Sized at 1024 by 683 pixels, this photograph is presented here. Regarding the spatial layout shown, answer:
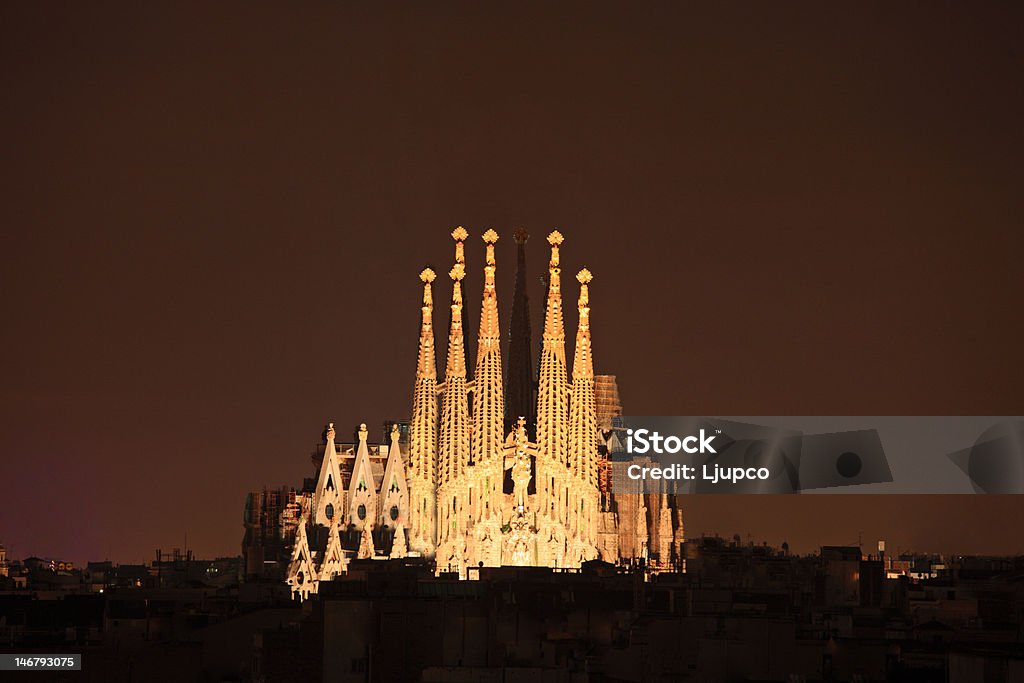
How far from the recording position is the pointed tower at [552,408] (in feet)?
255

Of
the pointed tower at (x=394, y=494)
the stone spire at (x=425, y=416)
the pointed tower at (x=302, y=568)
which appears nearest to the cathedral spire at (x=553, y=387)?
the stone spire at (x=425, y=416)

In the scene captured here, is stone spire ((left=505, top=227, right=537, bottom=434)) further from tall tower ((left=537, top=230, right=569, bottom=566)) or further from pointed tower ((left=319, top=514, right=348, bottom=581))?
pointed tower ((left=319, top=514, right=348, bottom=581))

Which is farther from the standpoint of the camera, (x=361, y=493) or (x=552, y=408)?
(x=552, y=408)

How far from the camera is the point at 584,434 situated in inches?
3083

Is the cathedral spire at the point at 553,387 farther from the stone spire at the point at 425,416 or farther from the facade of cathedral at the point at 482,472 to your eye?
the stone spire at the point at 425,416

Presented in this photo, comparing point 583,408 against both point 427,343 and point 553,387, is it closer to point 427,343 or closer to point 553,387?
point 553,387

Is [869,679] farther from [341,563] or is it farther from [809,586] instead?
[341,563]

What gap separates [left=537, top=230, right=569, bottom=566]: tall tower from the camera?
7712cm

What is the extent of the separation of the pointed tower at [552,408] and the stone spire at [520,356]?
2.71m

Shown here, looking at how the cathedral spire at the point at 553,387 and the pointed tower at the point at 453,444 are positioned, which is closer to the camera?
the pointed tower at the point at 453,444

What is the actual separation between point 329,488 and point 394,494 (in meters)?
1.90

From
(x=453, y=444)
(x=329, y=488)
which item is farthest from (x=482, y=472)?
(x=329, y=488)

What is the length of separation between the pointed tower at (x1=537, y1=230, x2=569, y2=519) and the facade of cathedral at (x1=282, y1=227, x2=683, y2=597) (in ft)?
0.09

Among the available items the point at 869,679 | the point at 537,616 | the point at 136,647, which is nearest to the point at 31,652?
the point at 136,647
